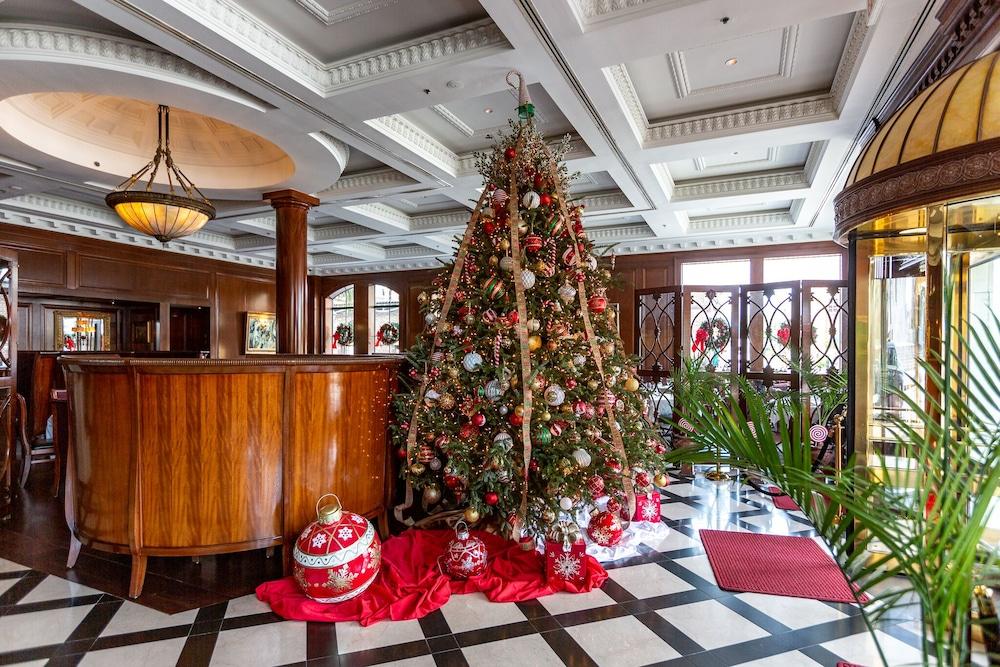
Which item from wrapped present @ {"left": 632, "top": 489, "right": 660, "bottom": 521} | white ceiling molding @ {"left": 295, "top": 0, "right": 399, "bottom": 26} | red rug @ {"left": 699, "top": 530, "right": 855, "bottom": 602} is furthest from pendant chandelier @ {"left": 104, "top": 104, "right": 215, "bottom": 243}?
red rug @ {"left": 699, "top": 530, "right": 855, "bottom": 602}

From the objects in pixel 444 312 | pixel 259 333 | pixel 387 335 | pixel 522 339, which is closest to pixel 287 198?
pixel 444 312

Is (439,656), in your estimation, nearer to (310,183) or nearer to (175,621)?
(175,621)

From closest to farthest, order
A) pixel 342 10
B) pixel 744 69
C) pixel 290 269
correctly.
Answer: pixel 342 10
pixel 744 69
pixel 290 269

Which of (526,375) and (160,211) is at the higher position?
(160,211)

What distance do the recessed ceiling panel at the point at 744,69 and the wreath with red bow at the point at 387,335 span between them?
9.15 meters

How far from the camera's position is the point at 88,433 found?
→ 2646mm

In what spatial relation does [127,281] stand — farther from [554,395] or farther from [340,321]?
[554,395]

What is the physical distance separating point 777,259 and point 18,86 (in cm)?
1012

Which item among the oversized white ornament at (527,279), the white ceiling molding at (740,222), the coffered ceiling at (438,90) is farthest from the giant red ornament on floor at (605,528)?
the white ceiling molding at (740,222)

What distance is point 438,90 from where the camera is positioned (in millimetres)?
3848

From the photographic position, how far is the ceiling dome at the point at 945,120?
1.11m

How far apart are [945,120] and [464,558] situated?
258cm

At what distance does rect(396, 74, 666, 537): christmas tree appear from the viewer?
8.95 feet

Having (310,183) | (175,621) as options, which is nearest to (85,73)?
(310,183)
